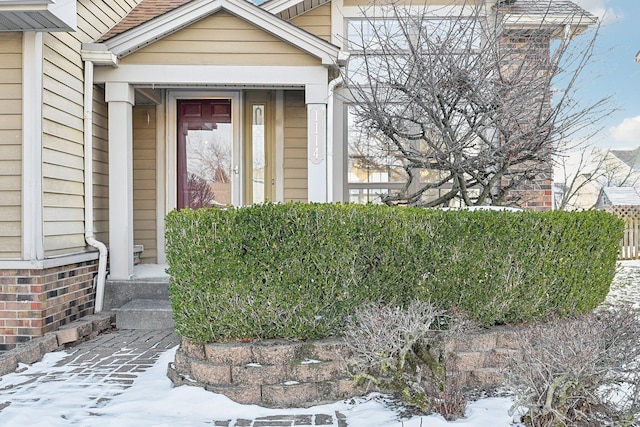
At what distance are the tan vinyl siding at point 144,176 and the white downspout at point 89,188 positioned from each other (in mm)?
1213

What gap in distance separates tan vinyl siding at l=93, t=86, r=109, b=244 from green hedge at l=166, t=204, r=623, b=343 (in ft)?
8.13

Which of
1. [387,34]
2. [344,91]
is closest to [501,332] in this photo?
[387,34]

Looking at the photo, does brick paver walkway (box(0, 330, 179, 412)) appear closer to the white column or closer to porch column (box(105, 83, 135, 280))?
porch column (box(105, 83, 135, 280))

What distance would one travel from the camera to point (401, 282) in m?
3.49

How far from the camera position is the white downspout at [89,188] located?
16.9 ft

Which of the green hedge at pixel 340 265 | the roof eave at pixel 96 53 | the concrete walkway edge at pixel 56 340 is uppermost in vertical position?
the roof eave at pixel 96 53

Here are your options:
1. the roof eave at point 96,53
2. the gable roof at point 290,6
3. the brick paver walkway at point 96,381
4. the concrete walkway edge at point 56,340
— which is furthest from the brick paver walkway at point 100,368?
the gable roof at point 290,6

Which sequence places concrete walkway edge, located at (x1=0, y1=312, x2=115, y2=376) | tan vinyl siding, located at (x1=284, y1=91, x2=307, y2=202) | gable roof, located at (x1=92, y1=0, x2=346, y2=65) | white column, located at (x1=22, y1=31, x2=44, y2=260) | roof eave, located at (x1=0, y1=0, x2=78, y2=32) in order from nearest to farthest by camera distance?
concrete walkway edge, located at (x1=0, y1=312, x2=115, y2=376) → roof eave, located at (x1=0, y1=0, x2=78, y2=32) → white column, located at (x1=22, y1=31, x2=44, y2=260) → gable roof, located at (x1=92, y1=0, x2=346, y2=65) → tan vinyl siding, located at (x1=284, y1=91, x2=307, y2=202)

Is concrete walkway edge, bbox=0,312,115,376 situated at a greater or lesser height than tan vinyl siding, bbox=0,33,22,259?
lesser

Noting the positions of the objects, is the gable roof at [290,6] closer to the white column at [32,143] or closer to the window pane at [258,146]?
the window pane at [258,146]

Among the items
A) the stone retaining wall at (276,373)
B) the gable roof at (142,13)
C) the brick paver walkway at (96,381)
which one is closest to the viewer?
the brick paver walkway at (96,381)

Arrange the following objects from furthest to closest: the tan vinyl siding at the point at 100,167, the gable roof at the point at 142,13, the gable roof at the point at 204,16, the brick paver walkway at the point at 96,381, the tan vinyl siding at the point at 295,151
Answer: the tan vinyl siding at the point at 295,151 → the gable roof at the point at 142,13 → the tan vinyl siding at the point at 100,167 → the gable roof at the point at 204,16 → the brick paver walkway at the point at 96,381

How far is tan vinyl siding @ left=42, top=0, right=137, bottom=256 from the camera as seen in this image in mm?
4469

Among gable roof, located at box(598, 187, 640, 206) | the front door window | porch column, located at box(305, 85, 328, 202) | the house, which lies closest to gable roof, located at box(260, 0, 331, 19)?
the house
